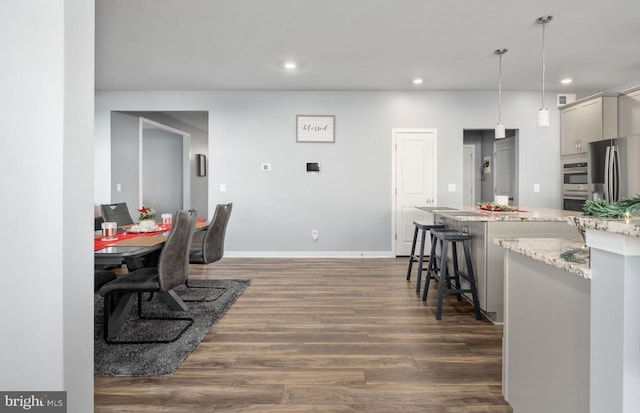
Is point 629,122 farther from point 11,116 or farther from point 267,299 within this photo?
point 11,116

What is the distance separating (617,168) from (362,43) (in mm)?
3453

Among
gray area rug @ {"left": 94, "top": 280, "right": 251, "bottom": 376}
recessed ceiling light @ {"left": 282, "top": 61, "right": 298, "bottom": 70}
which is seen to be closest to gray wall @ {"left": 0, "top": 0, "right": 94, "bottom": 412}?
gray area rug @ {"left": 94, "top": 280, "right": 251, "bottom": 376}

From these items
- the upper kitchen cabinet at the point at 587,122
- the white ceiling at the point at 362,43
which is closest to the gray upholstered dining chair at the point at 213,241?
the white ceiling at the point at 362,43

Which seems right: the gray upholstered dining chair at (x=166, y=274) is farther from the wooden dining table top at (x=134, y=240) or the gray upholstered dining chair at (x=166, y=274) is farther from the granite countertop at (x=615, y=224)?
the granite countertop at (x=615, y=224)

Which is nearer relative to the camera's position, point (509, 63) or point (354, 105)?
point (509, 63)

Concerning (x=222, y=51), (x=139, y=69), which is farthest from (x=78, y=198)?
(x=139, y=69)

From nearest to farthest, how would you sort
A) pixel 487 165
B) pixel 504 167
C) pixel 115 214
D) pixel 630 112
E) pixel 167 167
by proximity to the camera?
pixel 115 214 → pixel 630 112 → pixel 504 167 → pixel 487 165 → pixel 167 167

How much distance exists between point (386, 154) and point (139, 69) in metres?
3.67

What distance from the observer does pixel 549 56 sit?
426 cm

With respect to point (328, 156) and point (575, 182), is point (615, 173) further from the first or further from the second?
point (328, 156)

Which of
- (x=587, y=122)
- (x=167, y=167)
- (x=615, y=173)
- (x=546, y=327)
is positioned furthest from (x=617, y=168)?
(x=167, y=167)

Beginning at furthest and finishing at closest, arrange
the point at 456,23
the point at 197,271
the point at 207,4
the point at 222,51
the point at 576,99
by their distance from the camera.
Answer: the point at 576,99 < the point at 197,271 < the point at 222,51 < the point at 456,23 < the point at 207,4

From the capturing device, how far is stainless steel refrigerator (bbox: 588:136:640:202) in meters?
4.33
